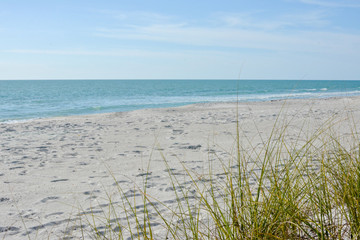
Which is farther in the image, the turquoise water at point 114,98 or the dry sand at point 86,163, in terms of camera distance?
the turquoise water at point 114,98

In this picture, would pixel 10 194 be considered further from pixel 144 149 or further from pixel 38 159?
pixel 144 149

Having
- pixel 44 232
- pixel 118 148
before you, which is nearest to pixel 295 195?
pixel 44 232

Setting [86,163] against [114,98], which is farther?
[114,98]

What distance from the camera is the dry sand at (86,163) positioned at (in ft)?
11.0

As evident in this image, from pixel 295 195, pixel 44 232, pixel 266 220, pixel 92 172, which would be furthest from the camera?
pixel 92 172

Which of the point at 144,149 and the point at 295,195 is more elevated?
the point at 295,195

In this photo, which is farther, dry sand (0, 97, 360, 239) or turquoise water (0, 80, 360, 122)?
turquoise water (0, 80, 360, 122)

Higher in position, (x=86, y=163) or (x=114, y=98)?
(x=114, y=98)

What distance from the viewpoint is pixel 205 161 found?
5355mm

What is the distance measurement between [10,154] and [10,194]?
2468 millimetres

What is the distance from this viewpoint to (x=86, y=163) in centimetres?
546

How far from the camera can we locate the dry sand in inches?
132

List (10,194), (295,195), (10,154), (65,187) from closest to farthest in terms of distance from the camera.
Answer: (295,195)
(10,194)
(65,187)
(10,154)

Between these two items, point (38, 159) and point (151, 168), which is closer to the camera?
point (151, 168)
